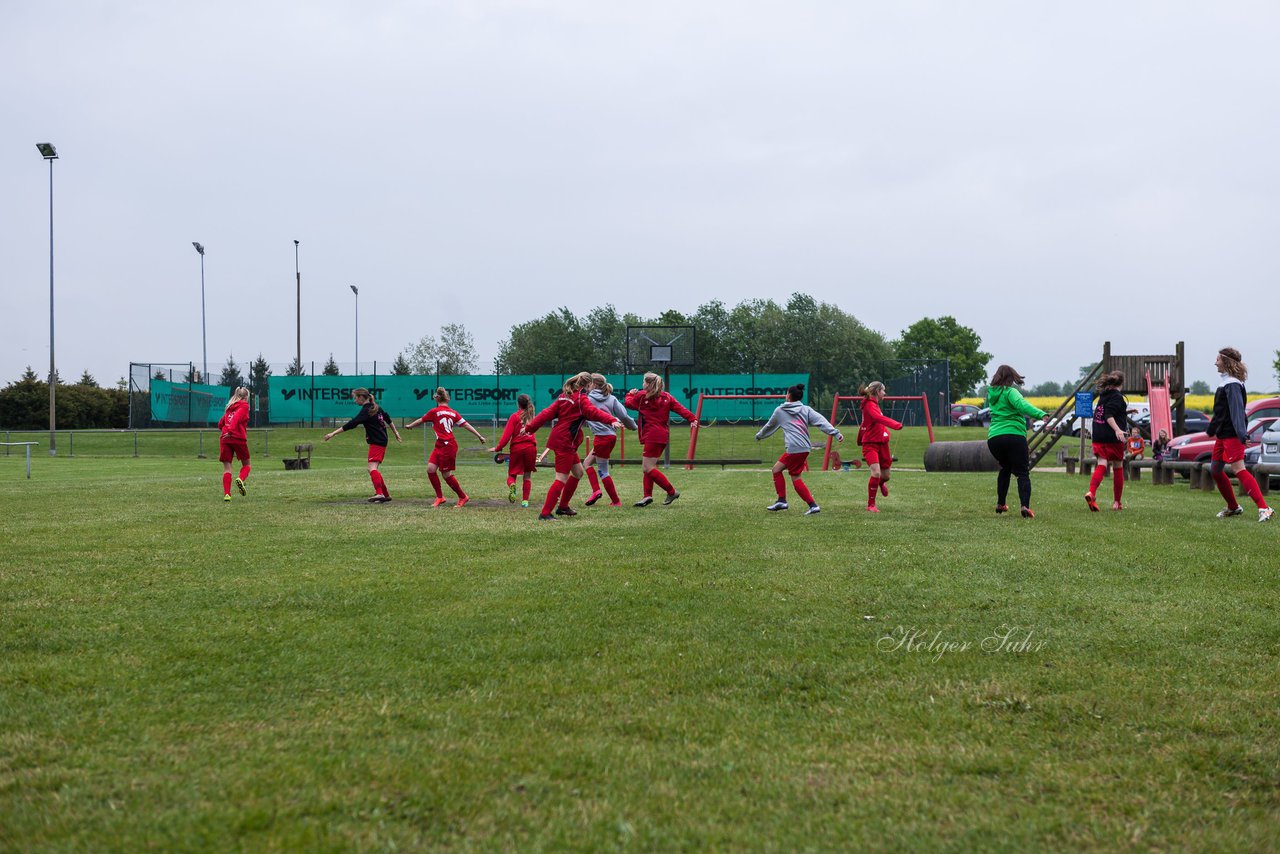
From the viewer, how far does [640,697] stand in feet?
15.5

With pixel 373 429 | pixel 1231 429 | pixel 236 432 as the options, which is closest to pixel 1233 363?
pixel 1231 429

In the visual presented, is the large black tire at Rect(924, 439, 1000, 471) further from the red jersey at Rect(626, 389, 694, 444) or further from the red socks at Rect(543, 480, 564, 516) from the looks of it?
the red socks at Rect(543, 480, 564, 516)

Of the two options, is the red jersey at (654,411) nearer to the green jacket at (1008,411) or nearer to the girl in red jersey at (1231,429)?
the green jacket at (1008,411)

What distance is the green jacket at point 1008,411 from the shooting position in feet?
43.4

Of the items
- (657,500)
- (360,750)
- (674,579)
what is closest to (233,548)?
(674,579)

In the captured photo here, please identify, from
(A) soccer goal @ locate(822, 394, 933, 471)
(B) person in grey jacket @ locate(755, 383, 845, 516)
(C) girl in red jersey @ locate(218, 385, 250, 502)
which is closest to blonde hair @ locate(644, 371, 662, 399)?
(B) person in grey jacket @ locate(755, 383, 845, 516)

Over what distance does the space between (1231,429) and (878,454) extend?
14.6 ft

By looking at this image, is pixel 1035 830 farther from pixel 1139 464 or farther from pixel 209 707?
pixel 1139 464

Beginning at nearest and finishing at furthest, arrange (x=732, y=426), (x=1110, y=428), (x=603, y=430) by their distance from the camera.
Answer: (x=1110, y=428) → (x=603, y=430) → (x=732, y=426)

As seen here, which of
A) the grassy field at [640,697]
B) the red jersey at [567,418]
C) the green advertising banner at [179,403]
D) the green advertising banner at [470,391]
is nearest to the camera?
the grassy field at [640,697]

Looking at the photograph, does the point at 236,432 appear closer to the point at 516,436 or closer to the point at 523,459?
the point at 516,436

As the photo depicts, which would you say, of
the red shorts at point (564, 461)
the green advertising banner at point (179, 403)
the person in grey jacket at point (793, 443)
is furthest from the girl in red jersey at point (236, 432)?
the green advertising banner at point (179, 403)

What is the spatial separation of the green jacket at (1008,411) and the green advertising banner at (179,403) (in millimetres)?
42325

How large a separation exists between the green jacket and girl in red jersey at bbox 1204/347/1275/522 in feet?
6.79
